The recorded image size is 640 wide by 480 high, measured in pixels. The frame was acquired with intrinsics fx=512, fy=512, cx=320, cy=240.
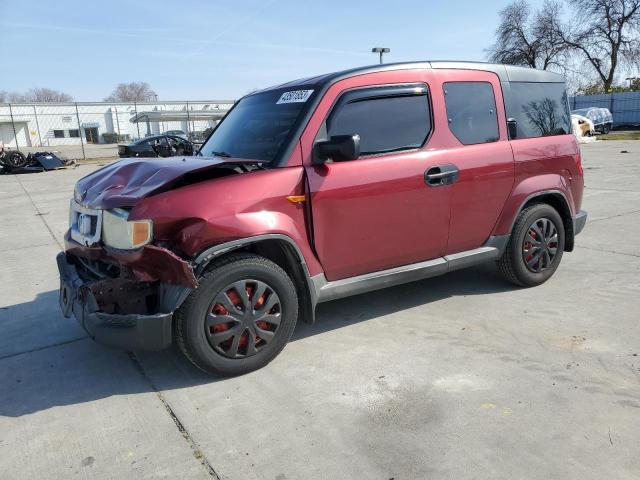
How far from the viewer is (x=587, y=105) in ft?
131

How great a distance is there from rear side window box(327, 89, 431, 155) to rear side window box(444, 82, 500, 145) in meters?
0.26

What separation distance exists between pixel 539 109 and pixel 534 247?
4.15 feet

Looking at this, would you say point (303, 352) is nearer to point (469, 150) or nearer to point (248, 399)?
point (248, 399)

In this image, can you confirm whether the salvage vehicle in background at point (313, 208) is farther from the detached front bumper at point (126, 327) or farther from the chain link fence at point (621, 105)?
the chain link fence at point (621, 105)

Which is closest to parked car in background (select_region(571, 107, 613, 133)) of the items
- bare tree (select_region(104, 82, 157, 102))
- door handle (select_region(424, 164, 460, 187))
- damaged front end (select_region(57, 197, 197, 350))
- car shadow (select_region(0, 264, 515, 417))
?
car shadow (select_region(0, 264, 515, 417))

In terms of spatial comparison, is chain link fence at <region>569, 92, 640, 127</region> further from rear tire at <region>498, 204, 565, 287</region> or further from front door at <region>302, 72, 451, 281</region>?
front door at <region>302, 72, 451, 281</region>

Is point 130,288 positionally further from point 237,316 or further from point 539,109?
point 539,109

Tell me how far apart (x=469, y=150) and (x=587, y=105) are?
42083 mm

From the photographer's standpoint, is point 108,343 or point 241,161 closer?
point 108,343

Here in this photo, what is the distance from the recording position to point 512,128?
4402 mm

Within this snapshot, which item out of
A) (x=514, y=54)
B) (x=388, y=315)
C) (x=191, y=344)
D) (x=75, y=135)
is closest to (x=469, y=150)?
(x=388, y=315)

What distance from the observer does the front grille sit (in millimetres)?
3246

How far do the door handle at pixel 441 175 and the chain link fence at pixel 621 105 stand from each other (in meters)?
39.3

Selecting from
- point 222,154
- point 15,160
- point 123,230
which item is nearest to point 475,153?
point 222,154
